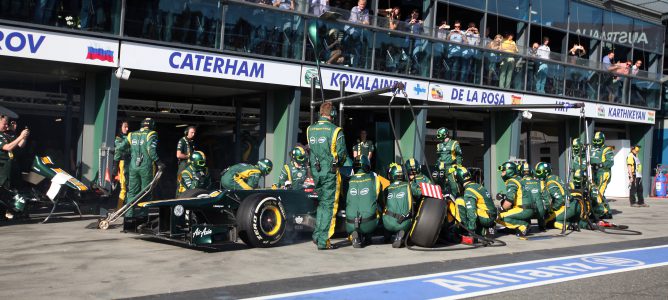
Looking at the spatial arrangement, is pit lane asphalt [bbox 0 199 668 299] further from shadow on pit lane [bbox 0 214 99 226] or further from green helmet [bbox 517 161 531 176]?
green helmet [bbox 517 161 531 176]

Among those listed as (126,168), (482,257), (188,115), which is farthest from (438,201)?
(188,115)

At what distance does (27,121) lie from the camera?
586 inches

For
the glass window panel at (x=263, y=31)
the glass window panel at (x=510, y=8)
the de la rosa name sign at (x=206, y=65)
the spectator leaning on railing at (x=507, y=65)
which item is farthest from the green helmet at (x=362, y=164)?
the glass window panel at (x=510, y=8)

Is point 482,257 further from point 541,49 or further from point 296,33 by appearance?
point 541,49

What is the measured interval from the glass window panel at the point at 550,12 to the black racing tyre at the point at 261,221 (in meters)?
16.4

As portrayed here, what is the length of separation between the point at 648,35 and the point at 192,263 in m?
25.4

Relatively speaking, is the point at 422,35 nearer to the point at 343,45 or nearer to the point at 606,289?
the point at 343,45

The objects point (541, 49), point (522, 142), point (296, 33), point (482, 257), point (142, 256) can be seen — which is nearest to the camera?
point (142, 256)

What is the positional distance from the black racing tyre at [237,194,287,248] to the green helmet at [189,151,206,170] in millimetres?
2151

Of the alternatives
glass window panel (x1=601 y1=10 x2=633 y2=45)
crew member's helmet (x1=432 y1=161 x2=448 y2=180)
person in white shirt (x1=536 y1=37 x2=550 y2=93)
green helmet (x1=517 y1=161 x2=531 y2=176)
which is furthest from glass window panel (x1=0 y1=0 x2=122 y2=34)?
glass window panel (x1=601 y1=10 x2=633 y2=45)

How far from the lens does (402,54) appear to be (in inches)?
721

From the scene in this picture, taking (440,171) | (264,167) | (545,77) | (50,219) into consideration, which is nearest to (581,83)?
(545,77)

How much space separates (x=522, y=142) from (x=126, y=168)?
18036mm

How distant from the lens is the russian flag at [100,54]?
12.9 m
